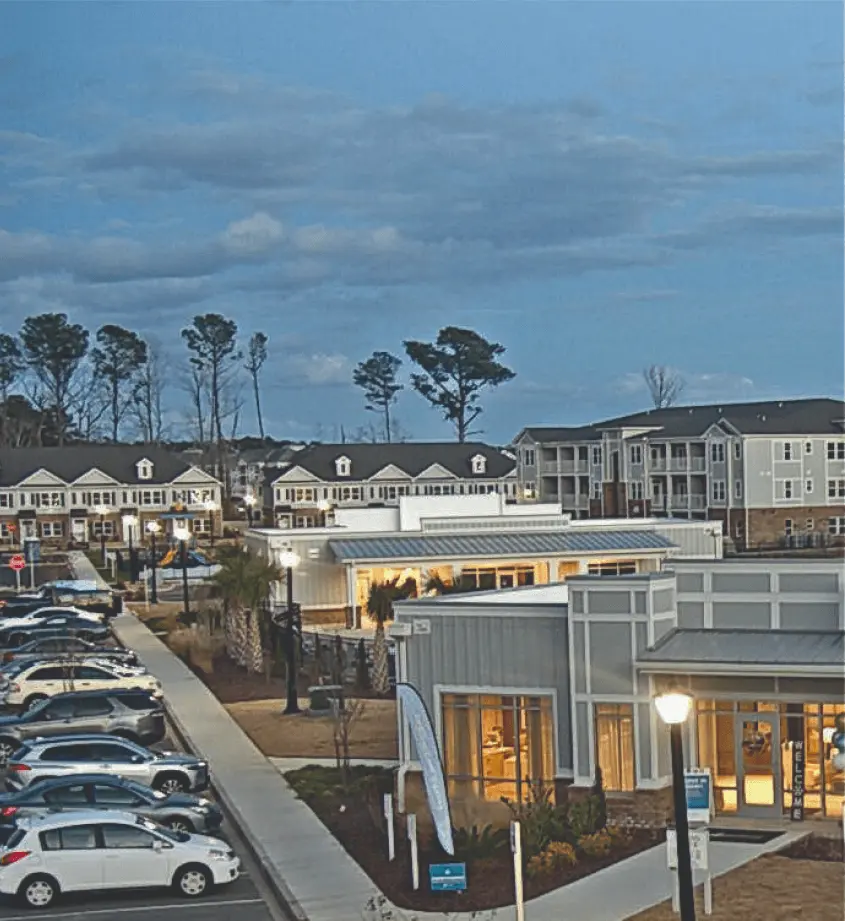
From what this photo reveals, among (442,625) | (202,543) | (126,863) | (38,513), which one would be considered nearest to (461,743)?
(442,625)

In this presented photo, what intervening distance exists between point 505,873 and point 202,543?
221 ft

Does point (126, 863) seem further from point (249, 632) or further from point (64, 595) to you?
point (64, 595)

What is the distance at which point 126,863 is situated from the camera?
17984 millimetres

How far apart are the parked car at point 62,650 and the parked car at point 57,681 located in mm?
3543

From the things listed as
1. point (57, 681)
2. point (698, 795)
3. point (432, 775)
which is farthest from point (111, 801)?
point (57, 681)

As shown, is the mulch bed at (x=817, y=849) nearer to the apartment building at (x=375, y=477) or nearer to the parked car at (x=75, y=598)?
the parked car at (x=75, y=598)

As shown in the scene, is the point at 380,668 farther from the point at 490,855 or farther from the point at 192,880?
the point at 192,880

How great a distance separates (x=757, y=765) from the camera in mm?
21203

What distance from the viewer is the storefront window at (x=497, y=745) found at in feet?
73.5

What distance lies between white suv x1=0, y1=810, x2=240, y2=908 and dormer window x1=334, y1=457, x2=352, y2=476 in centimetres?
7897

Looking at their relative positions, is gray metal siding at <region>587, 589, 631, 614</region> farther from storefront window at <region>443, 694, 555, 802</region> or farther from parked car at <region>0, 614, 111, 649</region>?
parked car at <region>0, 614, 111, 649</region>

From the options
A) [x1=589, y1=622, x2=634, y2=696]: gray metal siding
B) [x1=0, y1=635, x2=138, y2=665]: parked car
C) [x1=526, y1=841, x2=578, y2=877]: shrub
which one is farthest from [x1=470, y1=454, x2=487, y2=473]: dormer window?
[x1=526, y1=841, x2=578, y2=877]: shrub

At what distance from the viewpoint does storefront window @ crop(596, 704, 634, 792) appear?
2150cm

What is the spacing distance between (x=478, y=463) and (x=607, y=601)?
7920 cm
